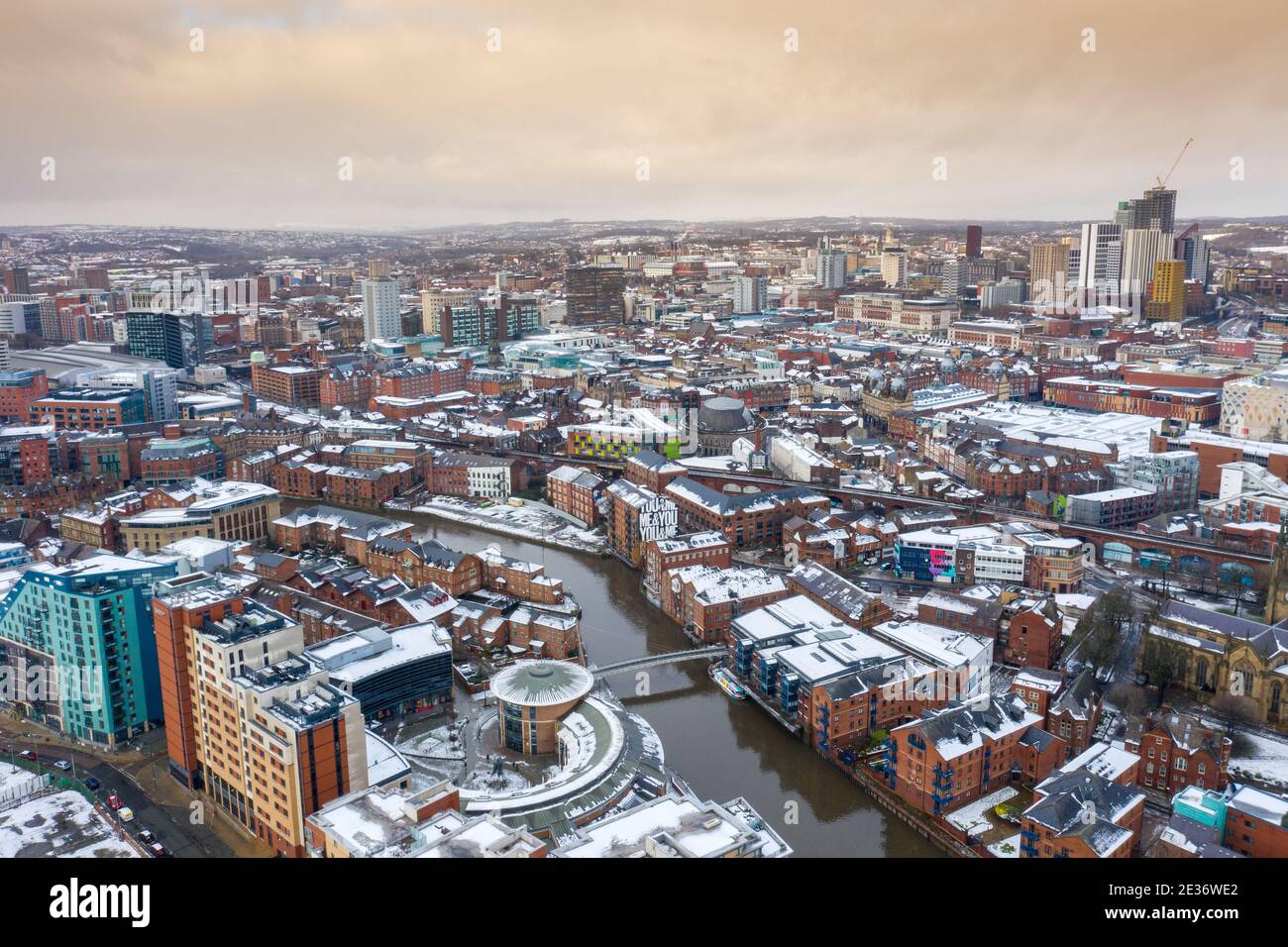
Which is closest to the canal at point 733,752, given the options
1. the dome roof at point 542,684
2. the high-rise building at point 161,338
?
the dome roof at point 542,684

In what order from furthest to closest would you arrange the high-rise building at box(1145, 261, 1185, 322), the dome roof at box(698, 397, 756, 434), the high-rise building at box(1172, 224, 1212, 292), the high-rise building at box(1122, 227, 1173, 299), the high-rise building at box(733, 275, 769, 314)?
the high-rise building at box(1172, 224, 1212, 292) → the high-rise building at box(1122, 227, 1173, 299) → the high-rise building at box(733, 275, 769, 314) → the high-rise building at box(1145, 261, 1185, 322) → the dome roof at box(698, 397, 756, 434)

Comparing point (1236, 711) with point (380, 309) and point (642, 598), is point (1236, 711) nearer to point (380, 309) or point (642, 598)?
point (642, 598)

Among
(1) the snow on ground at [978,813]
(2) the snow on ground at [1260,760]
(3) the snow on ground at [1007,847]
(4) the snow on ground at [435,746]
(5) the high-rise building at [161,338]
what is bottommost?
(3) the snow on ground at [1007,847]

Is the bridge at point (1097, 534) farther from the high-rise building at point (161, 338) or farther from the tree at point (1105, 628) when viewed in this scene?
the high-rise building at point (161, 338)

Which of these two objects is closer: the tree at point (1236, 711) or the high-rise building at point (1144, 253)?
the tree at point (1236, 711)

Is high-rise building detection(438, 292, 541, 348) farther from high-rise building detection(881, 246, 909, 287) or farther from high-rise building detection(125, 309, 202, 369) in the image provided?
high-rise building detection(881, 246, 909, 287)

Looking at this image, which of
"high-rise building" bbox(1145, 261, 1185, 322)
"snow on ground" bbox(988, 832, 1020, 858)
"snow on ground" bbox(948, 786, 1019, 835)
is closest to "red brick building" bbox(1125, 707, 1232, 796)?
"snow on ground" bbox(948, 786, 1019, 835)

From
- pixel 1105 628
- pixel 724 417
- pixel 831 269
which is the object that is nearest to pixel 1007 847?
pixel 1105 628
